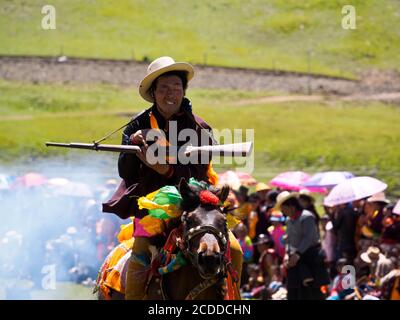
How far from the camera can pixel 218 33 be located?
77.6m

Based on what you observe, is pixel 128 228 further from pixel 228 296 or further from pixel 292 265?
pixel 292 265

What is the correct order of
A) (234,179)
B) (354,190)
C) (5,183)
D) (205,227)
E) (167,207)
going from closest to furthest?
(205,227) < (167,207) < (354,190) < (234,179) < (5,183)

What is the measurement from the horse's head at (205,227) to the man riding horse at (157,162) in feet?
2.08

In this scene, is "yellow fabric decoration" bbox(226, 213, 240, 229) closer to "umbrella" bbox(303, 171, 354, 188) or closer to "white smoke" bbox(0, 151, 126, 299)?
"white smoke" bbox(0, 151, 126, 299)

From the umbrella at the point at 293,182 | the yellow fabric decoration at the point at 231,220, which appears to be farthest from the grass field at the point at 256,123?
the yellow fabric decoration at the point at 231,220

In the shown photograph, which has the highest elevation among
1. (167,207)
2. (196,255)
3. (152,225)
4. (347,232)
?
(167,207)

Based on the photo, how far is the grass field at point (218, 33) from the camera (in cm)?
7325

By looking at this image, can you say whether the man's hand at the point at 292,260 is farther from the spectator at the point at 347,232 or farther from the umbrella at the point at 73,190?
the umbrella at the point at 73,190

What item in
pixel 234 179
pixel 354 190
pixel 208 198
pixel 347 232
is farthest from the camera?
pixel 234 179

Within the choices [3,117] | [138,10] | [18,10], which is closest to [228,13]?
[138,10]

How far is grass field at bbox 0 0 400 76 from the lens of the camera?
240 ft

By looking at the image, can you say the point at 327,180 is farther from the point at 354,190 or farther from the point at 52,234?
the point at 52,234

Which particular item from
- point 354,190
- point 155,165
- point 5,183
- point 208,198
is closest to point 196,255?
point 208,198

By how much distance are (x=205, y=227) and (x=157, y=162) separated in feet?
3.52
